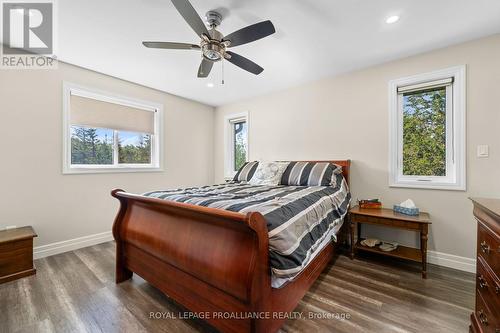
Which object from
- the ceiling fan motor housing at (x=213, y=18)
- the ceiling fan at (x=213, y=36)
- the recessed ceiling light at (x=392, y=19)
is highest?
the recessed ceiling light at (x=392, y=19)

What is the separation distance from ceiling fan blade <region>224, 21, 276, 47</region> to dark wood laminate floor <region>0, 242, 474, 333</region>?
2167 mm

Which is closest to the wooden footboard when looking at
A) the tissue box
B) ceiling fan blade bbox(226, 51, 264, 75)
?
ceiling fan blade bbox(226, 51, 264, 75)

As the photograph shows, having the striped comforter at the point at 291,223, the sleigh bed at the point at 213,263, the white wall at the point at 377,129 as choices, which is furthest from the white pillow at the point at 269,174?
the sleigh bed at the point at 213,263

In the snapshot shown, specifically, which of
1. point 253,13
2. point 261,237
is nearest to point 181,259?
point 261,237

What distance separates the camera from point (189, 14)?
152 centimetres

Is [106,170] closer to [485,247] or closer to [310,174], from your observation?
[310,174]

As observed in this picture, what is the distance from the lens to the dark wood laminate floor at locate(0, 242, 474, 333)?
1.48m

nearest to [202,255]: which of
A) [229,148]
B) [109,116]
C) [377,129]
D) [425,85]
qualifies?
[377,129]

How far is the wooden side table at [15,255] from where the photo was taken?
203 centimetres

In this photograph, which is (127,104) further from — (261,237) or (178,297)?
(261,237)

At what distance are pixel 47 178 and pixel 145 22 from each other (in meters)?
2.23

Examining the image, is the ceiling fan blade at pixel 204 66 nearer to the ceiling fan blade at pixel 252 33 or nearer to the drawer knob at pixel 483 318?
the ceiling fan blade at pixel 252 33

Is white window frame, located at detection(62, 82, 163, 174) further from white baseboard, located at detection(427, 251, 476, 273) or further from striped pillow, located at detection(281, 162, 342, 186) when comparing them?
white baseboard, located at detection(427, 251, 476, 273)

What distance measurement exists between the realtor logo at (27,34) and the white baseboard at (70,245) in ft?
7.02
